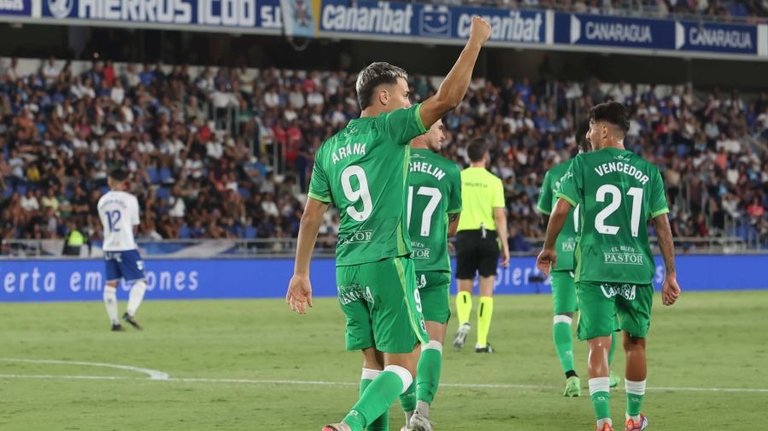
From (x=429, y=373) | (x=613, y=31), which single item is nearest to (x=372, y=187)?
(x=429, y=373)

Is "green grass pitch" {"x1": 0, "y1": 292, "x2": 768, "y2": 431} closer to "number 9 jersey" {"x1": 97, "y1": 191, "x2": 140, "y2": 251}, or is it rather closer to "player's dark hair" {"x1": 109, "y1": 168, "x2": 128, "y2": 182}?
"number 9 jersey" {"x1": 97, "y1": 191, "x2": 140, "y2": 251}

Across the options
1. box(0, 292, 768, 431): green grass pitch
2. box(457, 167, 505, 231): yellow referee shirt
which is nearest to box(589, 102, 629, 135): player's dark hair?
box(0, 292, 768, 431): green grass pitch

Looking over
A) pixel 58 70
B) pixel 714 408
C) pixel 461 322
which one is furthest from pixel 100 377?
pixel 58 70

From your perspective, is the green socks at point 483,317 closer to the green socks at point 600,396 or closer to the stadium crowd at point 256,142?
the green socks at point 600,396

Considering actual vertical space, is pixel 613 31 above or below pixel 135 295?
above

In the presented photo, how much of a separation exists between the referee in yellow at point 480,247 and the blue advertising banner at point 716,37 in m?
28.1

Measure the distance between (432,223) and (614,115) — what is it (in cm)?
167

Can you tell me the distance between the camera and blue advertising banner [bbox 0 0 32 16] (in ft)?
114

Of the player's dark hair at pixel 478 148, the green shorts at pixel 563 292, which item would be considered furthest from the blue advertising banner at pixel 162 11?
the green shorts at pixel 563 292

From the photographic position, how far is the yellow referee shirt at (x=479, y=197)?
17656mm

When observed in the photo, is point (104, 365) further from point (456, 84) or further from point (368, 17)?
point (368, 17)

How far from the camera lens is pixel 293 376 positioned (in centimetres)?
1506

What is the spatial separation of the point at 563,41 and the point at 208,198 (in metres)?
13.1

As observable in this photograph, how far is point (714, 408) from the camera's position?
12.0 metres
